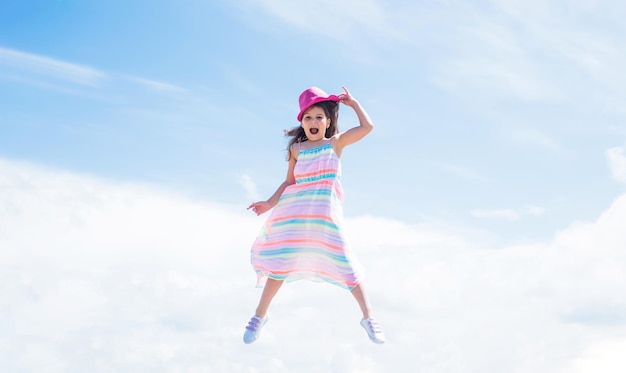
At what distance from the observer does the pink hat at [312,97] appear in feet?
23.6

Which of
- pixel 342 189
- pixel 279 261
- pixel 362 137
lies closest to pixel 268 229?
pixel 279 261

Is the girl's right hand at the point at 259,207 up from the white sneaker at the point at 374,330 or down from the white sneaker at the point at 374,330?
up

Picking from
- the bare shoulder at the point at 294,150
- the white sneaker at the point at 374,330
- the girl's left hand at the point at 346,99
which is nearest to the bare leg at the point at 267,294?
the white sneaker at the point at 374,330

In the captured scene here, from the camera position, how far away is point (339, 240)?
7.02 metres

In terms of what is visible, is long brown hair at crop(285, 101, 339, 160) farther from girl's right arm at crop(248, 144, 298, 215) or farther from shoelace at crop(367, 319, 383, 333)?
shoelace at crop(367, 319, 383, 333)

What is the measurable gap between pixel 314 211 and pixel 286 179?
2.35ft

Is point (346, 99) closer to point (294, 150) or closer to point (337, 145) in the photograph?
point (337, 145)

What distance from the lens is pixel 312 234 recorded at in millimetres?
7062

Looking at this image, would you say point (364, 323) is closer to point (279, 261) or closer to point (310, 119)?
point (279, 261)

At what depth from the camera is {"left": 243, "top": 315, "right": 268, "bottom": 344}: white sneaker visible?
23.0 feet

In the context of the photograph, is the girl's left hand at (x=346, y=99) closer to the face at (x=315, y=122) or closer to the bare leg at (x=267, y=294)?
the face at (x=315, y=122)

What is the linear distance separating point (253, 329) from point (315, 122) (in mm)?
2255

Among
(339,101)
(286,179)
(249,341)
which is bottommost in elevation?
(249,341)

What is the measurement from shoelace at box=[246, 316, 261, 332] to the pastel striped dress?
15.5 inches
